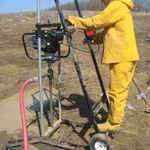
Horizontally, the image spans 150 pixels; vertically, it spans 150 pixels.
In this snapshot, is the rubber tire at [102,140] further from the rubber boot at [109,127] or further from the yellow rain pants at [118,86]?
the yellow rain pants at [118,86]

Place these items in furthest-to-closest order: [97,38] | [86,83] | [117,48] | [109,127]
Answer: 1. [86,83]
2. [97,38]
3. [109,127]
4. [117,48]

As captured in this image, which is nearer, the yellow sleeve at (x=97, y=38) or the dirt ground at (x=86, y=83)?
the yellow sleeve at (x=97, y=38)

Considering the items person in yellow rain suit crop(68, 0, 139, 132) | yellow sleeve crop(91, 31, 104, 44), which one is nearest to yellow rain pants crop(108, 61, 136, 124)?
person in yellow rain suit crop(68, 0, 139, 132)

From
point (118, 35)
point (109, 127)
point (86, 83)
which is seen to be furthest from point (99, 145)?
point (86, 83)

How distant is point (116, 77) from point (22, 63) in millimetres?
4659

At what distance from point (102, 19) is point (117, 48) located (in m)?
0.40

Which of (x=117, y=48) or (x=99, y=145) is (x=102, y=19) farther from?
(x=99, y=145)

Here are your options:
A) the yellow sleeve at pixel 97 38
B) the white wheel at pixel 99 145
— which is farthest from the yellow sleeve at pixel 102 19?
the white wheel at pixel 99 145

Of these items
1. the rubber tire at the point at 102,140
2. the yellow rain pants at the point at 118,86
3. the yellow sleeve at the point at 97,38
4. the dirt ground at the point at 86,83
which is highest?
the yellow sleeve at the point at 97,38

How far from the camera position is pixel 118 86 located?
4.05 m

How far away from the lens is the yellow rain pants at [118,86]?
4.03m

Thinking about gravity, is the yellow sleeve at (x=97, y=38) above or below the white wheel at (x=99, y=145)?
above

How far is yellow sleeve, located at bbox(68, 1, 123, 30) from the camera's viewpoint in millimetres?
3738

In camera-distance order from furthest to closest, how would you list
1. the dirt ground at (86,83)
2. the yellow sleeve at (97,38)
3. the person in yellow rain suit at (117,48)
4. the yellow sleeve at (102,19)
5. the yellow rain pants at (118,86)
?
the dirt ground at (86,83)
the yellow sleeve at (97,38)
the yellow rain pants at (118,86)
the person in yellow rain suit at (117,48)
the yellow sleeve at (102,19)
